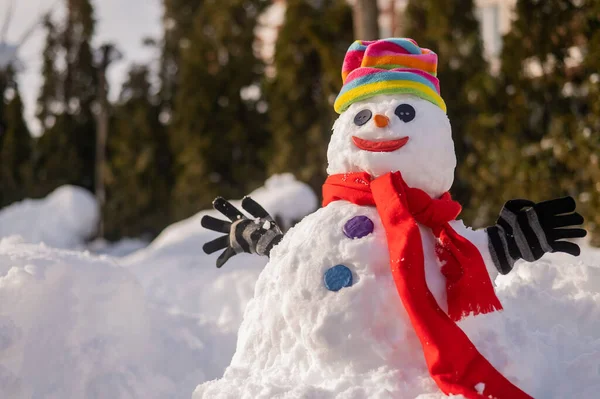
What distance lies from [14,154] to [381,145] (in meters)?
17.1

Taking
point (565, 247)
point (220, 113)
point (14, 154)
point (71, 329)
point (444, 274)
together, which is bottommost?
point (14, 154)

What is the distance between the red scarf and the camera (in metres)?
2.11

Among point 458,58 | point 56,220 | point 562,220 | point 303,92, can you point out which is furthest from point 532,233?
point 56,220

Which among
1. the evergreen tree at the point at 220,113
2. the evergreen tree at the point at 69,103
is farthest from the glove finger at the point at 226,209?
the evergreen tree at the point at 69,103

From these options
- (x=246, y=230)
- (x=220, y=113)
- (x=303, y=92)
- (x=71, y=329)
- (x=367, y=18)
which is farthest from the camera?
(x=220, y=113)

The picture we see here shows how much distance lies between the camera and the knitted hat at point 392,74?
255cm

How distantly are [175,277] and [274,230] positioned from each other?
324cm

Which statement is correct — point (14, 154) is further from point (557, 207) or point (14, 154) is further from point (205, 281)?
point (557, 207)

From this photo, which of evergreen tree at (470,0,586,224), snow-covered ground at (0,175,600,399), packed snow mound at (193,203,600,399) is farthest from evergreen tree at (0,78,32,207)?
packed snow mound at (193,203,600,399)

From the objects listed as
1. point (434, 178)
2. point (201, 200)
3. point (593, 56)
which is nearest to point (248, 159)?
point (201, 200)

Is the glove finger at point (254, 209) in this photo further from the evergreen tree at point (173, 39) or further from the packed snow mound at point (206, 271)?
the evergreen tree at point (173, 39)

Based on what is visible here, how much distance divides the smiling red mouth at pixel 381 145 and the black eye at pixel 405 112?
8 centimetres

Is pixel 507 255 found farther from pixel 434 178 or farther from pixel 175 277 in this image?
pixel 175 277

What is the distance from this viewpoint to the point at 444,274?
94.0 inches
